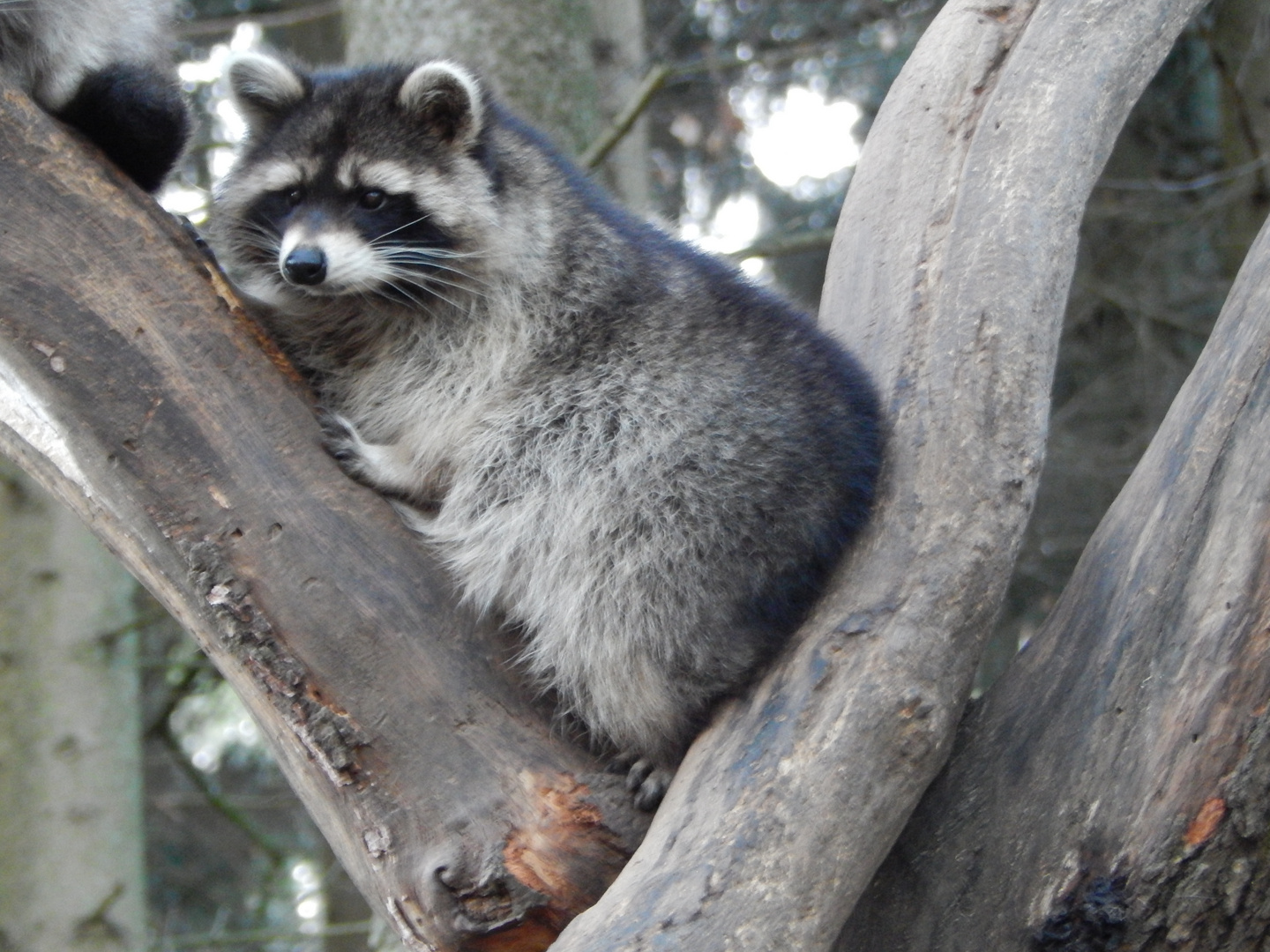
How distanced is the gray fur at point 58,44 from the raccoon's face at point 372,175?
0.30 m

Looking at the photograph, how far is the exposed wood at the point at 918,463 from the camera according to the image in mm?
2113

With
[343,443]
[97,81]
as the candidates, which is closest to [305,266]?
[343,443]

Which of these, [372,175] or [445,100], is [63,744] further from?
[445,100]

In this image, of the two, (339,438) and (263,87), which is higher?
(263,87)

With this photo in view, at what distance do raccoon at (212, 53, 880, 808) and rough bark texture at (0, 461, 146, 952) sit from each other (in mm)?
2310

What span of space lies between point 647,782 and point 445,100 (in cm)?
171

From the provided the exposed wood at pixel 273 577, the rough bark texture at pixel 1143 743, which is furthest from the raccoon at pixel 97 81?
the rough bark texture at pixel 1143 743

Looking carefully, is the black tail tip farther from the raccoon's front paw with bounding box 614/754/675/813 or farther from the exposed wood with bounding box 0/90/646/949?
the raccoon's front paw with bounding box 614/754/675/813

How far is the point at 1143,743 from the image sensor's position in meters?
2.20

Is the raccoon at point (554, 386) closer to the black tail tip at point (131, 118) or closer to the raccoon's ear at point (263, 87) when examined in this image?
the raccoon's ear at point (263, 87)

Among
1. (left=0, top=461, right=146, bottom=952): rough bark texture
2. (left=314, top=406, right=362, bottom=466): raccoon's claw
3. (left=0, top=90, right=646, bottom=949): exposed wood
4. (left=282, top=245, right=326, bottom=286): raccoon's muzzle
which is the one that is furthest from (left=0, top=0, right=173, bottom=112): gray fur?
(left=0, top=461, right=146, bottom=952): rough bark texture

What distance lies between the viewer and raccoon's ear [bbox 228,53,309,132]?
305 centimetres

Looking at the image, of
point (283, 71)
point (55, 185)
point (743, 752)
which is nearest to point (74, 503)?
point (55, 185)

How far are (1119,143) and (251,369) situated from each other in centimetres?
607
